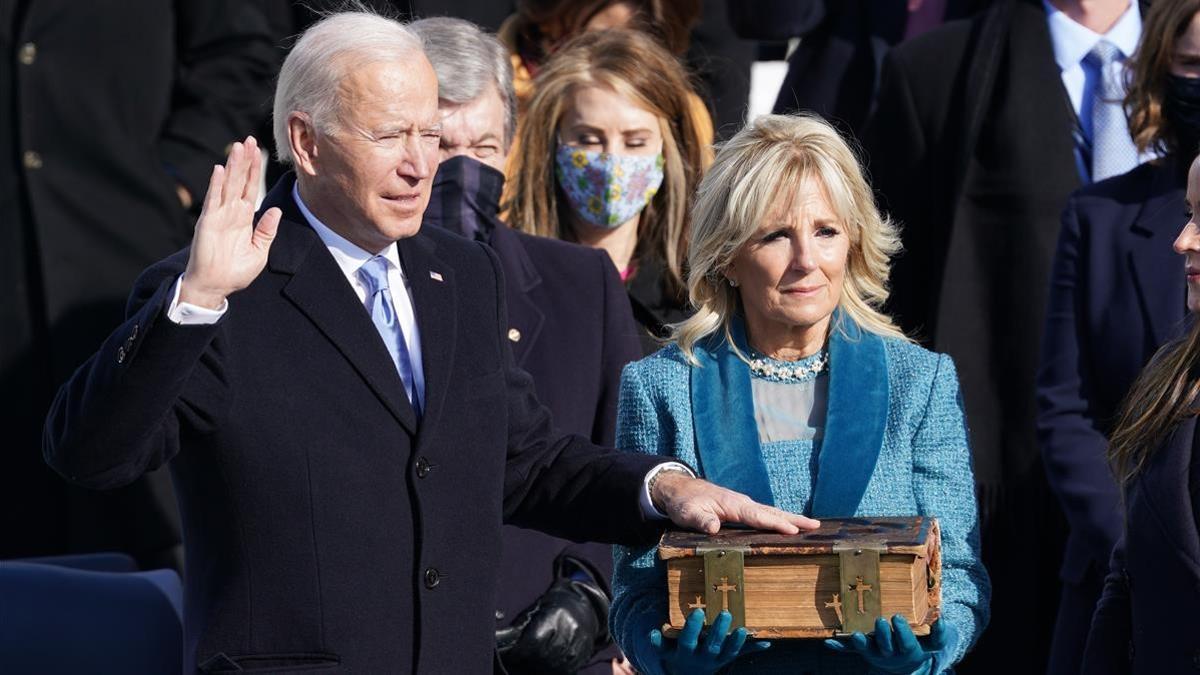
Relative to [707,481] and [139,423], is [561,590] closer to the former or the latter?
[707,481]

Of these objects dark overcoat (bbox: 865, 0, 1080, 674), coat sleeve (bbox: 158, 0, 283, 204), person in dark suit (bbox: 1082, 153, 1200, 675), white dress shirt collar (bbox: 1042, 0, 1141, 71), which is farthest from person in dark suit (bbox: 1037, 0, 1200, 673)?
coat sleeve (bbox: 158, 0, 283, 204)

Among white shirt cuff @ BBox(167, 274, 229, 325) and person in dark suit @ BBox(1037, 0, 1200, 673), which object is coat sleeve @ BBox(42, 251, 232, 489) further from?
person in dark suit @ BBox(1037, 0, 1200, 673)

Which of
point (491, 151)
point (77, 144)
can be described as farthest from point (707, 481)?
point (77, 144)

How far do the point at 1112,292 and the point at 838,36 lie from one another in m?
1.63

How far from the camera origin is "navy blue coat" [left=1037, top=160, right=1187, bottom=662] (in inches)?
200

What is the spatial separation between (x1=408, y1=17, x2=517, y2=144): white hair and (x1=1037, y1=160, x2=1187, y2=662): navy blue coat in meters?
1.53

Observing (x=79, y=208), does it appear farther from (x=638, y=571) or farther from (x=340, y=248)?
(x=638, y=571)

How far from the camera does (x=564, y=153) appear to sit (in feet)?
18.3

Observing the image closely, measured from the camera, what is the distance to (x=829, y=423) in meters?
4.08

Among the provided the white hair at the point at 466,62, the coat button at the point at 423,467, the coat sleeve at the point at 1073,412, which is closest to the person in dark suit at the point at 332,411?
the coat button at the point at 423,467

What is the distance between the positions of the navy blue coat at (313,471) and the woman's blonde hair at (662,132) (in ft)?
5.83

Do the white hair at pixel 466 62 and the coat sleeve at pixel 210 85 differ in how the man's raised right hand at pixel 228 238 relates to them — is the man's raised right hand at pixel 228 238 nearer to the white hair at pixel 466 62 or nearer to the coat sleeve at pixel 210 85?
the white hair at pixel 466 62

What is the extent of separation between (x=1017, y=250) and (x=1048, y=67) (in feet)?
1.77

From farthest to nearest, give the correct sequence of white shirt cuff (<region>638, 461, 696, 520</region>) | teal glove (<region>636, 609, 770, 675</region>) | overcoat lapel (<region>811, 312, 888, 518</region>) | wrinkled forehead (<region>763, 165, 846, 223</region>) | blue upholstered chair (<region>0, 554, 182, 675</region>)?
blue upholstered chair (<region>0, 554, 182, 675</region>), wrinkled forehead (<region>763, 165, 846, 223</region>), overcoat lapel (<region>811, 312, 888, 518</region>), white shirt cuff (<region>638, 461, 696, 520</region>), teal glove (<region>636, 609, 770, 675</region>)
